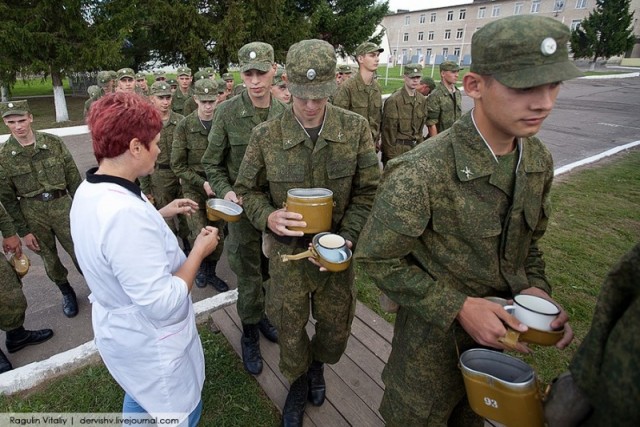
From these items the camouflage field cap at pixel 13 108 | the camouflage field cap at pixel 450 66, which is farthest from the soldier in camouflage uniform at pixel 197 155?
the camouflage field cap at pixel 450 66

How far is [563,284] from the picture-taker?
4.62 meters

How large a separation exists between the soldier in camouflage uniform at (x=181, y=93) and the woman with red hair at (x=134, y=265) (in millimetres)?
7356

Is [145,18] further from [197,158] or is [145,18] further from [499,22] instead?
[499,22]

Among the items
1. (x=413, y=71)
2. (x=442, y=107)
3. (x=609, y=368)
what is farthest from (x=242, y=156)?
(x=442, y=107)

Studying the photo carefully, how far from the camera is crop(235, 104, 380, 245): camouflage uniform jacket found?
253 cm

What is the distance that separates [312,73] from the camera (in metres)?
2.33

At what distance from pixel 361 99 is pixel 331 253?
246 inches

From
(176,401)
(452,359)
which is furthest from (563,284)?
(176,401)

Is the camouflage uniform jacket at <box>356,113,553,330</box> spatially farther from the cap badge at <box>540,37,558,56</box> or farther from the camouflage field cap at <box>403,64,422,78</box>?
the camouflage field cap at <box>403,64,422,78</box>

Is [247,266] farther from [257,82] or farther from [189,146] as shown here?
[189,146]

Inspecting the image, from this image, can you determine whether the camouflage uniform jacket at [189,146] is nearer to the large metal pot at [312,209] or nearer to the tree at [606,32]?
the large metal pot at [312,209]

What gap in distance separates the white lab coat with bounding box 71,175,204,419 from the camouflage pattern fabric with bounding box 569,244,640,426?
5.13 feet

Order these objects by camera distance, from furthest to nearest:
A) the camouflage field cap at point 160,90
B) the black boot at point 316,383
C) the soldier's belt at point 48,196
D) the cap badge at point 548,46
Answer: the camouflage field cap at point 160,90
the soldier's belt at point 48,196
the black boot at point 316,383
the cap badge at point 548,46

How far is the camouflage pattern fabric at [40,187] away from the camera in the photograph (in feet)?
13.0
